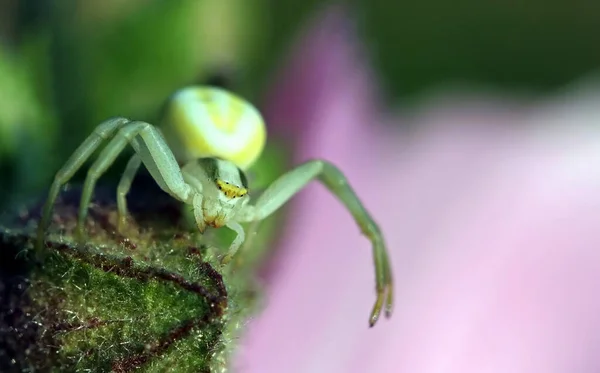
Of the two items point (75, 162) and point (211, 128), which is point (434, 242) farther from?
point (75, 162)

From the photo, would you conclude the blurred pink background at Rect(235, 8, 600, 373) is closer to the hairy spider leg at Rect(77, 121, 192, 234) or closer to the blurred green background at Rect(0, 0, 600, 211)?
the blurred green background at Rect(0, 0, 600, 211)

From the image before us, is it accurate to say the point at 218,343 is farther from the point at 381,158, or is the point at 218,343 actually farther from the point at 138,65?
the point at 381,158

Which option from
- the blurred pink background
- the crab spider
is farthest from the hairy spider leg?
the blurred pink background

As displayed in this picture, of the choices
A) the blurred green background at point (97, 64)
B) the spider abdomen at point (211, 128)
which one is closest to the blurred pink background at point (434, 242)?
the blurred green background at point (97, 64)

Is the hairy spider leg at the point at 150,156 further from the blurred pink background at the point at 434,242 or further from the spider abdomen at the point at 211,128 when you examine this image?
the blurred pink background at the point at 434,242

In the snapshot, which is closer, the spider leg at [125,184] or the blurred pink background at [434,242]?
the spider leg at [125,184]

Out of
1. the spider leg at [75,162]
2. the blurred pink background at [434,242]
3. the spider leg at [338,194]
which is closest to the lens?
the spider leg at [75,162]

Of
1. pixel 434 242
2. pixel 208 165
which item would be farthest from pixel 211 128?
pixel 434 242
